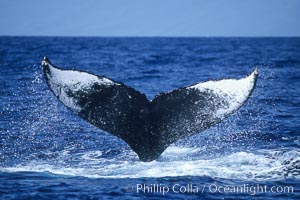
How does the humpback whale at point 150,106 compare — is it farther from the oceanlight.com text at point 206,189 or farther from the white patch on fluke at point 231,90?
the oceanlight.com text at point 206,189

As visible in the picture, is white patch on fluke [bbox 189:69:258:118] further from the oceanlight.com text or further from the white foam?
the white foam

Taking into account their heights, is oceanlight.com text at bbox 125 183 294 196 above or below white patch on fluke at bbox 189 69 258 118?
below

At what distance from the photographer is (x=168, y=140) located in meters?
8.66

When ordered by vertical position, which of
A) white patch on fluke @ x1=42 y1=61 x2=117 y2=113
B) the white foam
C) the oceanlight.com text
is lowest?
the oceanlight.com text

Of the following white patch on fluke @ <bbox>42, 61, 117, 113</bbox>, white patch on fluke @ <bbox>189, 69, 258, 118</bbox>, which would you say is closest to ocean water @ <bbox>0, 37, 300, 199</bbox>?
white patch on fluke @ <bbox>189, 69, 258, 118</bbox>

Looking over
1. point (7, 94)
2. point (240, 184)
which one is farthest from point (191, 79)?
point (240, 184)

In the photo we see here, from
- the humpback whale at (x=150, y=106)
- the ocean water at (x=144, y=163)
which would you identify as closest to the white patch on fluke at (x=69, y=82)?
the humpback whale at (x=150, y=106)

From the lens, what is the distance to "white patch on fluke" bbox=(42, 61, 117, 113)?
798 cm

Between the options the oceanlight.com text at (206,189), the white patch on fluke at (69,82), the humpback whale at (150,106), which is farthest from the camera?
the oceanlight.com text at (206,189)

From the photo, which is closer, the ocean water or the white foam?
the ocean water

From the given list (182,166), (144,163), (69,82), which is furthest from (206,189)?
(69,82)

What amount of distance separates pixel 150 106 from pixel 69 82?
1.12m

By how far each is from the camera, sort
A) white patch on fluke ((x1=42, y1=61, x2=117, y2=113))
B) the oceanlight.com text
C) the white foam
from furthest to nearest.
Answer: the white foam → the oceanlight.com text → white patch on fluke ((x1=42, y1=61, x2=117, y2=113))

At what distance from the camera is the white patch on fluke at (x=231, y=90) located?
8.06m
